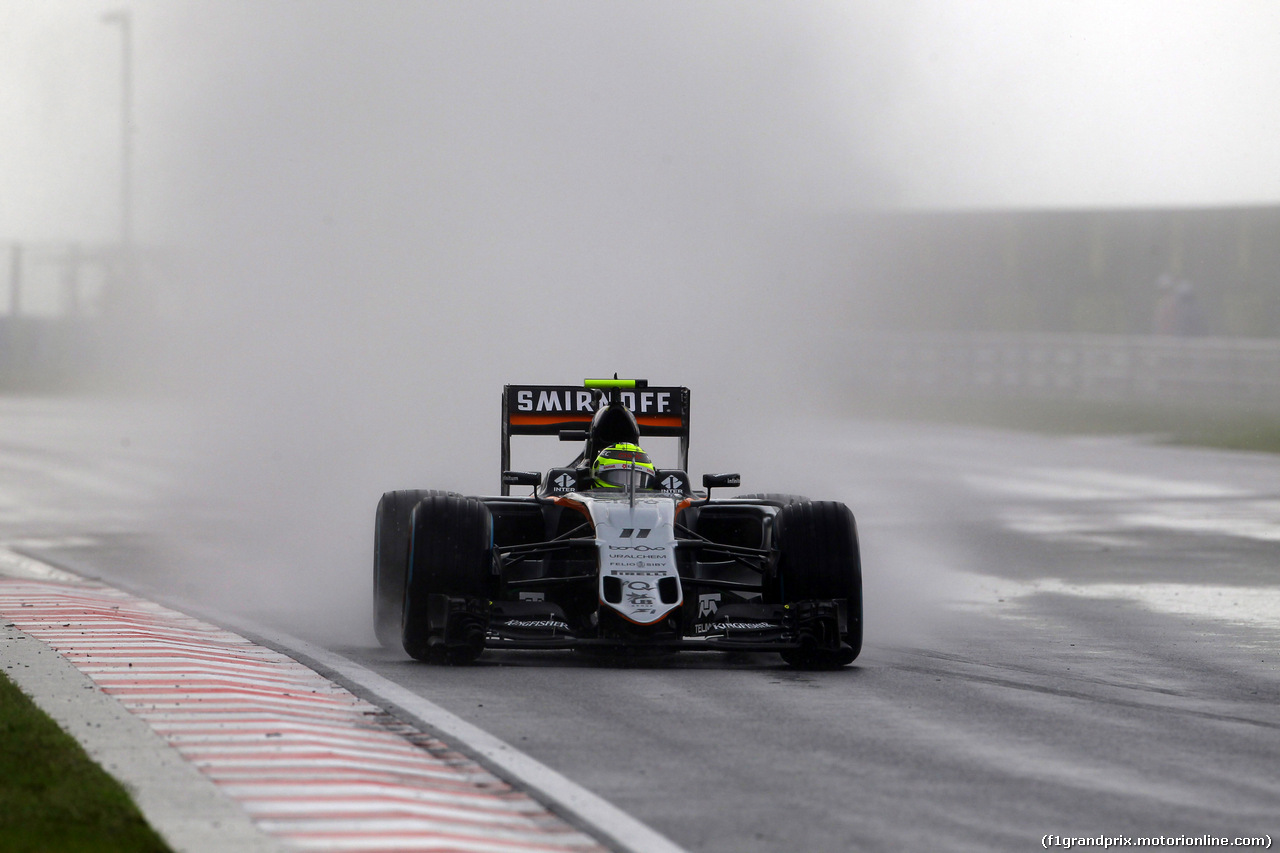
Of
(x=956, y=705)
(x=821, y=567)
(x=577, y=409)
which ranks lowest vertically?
(x=956, y=705)

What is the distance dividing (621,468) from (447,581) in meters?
1.70

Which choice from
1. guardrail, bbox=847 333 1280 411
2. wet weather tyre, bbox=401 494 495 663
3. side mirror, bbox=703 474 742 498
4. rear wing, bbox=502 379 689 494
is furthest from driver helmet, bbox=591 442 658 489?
guardrail, bbox=847 333 1280 411

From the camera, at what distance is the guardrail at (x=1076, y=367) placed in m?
40.2

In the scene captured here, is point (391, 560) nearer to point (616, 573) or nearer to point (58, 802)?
point (616, 573)

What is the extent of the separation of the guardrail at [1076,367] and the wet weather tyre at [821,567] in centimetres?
3103

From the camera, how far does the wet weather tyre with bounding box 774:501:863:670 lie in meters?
9.86

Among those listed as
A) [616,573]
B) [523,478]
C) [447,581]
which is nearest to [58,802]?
[447,581]

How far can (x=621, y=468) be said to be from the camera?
11.1 metres

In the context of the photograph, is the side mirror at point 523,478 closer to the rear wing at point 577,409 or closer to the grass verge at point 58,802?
the rear wing at point 577,409

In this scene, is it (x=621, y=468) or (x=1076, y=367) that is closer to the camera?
(x=621, y=468)

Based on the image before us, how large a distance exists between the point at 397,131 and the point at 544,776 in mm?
22513

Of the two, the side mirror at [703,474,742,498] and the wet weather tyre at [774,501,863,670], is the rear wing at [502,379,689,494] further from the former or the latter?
the wet weather tyre at [774,501,863,670]

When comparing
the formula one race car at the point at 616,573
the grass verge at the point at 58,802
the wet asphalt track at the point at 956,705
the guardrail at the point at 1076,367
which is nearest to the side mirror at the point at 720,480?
the formula one race car at the point at 616,573

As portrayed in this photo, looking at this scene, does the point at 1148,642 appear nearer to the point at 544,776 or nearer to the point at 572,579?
the point at 572,579
